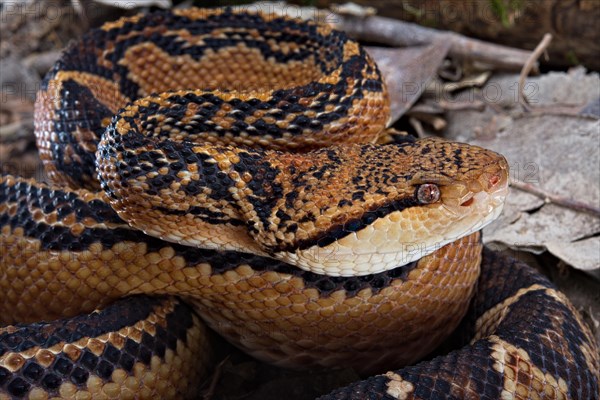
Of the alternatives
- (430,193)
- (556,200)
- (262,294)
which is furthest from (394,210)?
(556,200)

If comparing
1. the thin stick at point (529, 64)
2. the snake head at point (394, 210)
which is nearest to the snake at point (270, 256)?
the snake head at point (394, 210)

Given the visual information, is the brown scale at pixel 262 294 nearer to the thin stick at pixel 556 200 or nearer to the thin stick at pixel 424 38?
the thin stick at pixel 556 200

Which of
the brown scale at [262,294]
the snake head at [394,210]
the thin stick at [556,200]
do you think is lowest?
the thin stick at [556,200]

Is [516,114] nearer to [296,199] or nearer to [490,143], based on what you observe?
[490,143]

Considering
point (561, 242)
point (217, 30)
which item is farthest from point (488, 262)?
point (217, 30)

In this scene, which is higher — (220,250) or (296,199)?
(296,199)

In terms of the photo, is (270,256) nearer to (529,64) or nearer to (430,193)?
(430,193)

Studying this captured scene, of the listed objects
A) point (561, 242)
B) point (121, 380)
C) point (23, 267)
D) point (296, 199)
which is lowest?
point (561, 242)
